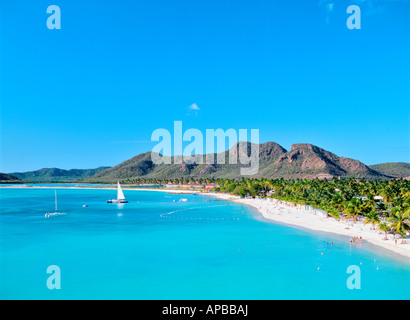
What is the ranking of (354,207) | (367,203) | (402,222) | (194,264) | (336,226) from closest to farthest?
1. (194,264)
2. (402,222)
3. (336,226)
4. (354,207)
5. (367,203)

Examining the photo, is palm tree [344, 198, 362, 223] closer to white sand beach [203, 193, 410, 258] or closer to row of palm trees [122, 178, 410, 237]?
row of palm trees [122, 178, 410, 237]

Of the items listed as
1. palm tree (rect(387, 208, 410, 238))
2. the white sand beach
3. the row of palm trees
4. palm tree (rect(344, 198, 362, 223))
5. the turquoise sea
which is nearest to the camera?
the turquoise sea

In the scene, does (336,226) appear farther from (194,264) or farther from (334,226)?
(194,264)

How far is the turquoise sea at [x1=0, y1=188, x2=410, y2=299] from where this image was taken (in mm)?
33906

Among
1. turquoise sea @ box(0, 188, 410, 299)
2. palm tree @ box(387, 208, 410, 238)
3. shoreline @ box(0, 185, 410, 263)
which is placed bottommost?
turquoise sea @ box(0, 188, 410, 299)

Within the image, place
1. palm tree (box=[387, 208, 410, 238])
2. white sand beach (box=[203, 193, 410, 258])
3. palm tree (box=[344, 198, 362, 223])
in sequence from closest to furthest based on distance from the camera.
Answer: palm tree (box=[387, 208, 410, 238])
white sand beach (box=[203, 193, 410, 258])
palm tree (box=[344, 198, 362, 223])

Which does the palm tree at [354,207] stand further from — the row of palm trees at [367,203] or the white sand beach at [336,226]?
the white sand beach at [336,226]

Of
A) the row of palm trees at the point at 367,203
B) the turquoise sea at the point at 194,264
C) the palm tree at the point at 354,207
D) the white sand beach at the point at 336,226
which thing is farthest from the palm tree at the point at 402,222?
the palm tree at the point at 354,207

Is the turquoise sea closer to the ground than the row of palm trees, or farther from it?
closer to the ground

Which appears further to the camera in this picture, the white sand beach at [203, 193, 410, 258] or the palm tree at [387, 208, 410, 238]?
the white sand beach at [203, 193, 410, 258]

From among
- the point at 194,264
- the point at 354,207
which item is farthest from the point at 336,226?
the point at 194,264

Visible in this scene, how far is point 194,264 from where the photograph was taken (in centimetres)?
4328

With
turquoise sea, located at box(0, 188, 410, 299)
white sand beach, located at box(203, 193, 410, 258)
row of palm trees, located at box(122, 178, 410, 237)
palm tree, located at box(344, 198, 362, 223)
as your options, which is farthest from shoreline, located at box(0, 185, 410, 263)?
turquoise sea, located at box(0, 188, 410, 299)
